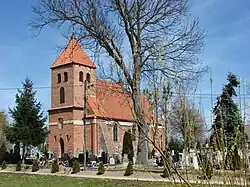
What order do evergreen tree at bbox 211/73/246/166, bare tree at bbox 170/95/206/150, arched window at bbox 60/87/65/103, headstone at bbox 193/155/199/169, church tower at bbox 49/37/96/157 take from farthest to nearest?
1. arched window at bbox 60/87/65/103
2. church tower at bbox 49/37/96/157
3. headstone at bbox 193/155/199/169
4. evergreen tree at bbox 211/73/246/166
5. bare tree at bbox 170/95/206/150

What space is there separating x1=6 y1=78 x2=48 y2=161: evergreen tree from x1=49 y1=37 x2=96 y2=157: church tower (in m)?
14.7

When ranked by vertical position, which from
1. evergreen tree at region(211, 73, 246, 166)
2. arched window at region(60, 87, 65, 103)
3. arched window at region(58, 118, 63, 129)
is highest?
arched window at region(60, 87, 65, 103)

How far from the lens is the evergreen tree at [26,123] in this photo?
44531 millimetres

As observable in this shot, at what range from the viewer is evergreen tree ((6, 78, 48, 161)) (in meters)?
44.5

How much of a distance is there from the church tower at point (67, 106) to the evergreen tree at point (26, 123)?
14718 mm

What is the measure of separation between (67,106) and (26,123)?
56.8 ft

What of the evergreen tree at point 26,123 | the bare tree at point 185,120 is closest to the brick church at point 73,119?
the evergreen tree at point 26,123

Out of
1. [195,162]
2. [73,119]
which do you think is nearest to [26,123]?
[73,119]

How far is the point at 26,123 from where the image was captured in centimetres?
4491

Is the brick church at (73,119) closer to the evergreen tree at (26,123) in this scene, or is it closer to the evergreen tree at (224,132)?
the evergreen tree at (26,123)

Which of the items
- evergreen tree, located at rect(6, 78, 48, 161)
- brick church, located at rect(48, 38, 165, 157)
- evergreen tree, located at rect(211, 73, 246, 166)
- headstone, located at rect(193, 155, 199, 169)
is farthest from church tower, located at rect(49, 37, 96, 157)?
evergreen tree, located at rect(211, 73, 246, 166)

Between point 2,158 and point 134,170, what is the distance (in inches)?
1139

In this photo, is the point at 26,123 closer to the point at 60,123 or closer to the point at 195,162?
the point at 60,123

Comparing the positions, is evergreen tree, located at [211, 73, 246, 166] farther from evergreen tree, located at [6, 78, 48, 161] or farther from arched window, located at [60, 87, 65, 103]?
arched window, located at [60, 87, 65, 103]
